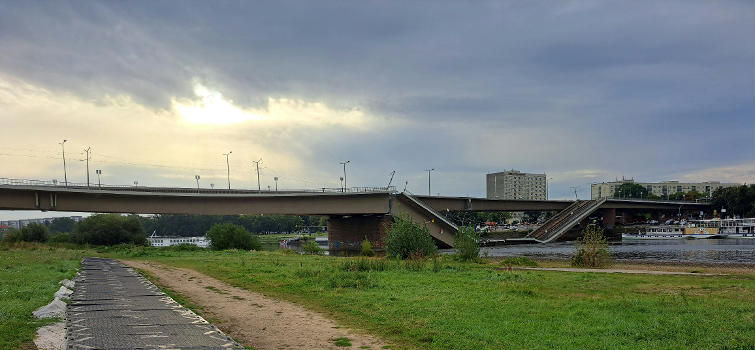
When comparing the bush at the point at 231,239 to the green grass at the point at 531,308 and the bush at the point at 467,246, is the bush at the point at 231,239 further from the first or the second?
the green grass at the point at 531,308

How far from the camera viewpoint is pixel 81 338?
1288cm

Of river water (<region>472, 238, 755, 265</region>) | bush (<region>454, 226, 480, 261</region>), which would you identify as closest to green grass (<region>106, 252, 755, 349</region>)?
bush (<region>454, 226, 480, 261</region>)

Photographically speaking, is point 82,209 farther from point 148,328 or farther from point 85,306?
point 148,328

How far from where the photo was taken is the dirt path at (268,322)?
1384 centimetres

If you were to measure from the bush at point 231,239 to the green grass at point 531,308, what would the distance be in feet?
177

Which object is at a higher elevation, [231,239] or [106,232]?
[106,232]

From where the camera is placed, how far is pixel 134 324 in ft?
48.3

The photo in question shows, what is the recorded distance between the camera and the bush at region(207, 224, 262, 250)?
81500 millimetres

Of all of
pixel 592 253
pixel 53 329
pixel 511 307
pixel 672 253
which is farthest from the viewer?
pixel 672 253

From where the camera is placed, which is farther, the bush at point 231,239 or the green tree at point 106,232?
the green tree at point 106,232

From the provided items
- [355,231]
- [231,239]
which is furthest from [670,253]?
[231,239]

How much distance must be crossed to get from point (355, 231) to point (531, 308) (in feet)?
282

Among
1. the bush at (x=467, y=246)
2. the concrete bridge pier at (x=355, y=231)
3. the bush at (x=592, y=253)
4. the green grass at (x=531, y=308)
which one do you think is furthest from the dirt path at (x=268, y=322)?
the concrete bridge pier at (x=355, y=231)

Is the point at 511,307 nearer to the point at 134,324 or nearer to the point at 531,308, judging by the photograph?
the point at 531,308
